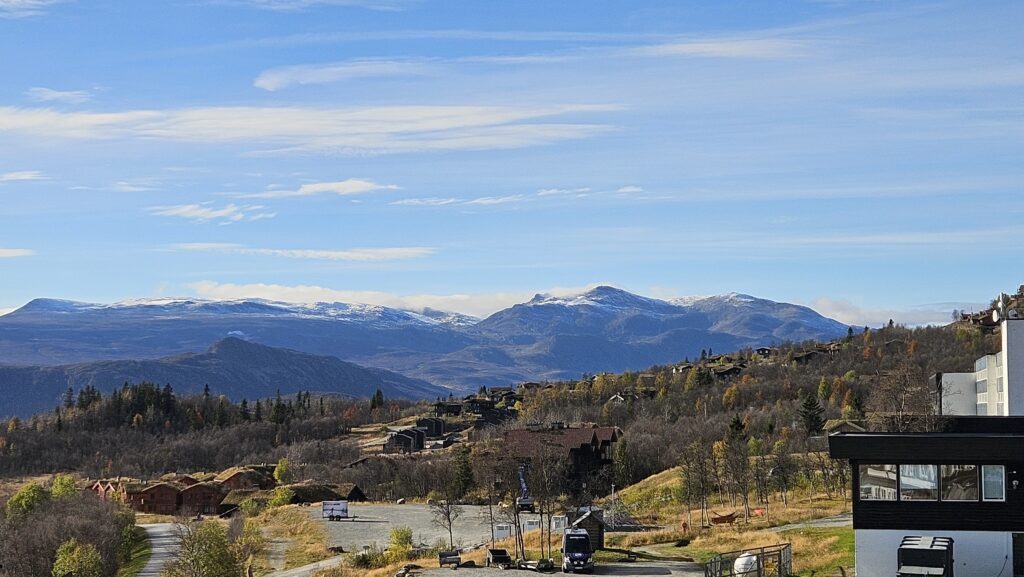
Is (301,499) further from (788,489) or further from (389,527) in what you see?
(788,489)

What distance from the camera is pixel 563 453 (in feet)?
340

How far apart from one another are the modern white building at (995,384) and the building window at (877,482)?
1335 inches

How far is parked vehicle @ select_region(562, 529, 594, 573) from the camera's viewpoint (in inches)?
2112

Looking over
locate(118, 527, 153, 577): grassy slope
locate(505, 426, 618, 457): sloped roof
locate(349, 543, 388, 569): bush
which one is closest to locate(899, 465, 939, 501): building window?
locate(349, 543, 388, 569): bush

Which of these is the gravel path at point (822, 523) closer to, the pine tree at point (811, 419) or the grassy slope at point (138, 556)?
the grassy slope at point (138, 556)

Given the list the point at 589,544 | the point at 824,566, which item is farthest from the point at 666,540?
the point at 824,566

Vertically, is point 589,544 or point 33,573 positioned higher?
point 589,544

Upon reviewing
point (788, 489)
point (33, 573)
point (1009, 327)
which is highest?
point (1009, 327)

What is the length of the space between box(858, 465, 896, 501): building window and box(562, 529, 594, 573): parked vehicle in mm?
14404

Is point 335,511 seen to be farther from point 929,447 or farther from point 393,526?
point 929,447

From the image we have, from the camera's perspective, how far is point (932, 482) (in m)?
43.0

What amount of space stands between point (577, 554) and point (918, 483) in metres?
16.0

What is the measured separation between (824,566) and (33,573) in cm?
7092

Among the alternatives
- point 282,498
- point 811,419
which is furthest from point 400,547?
point 811,419
